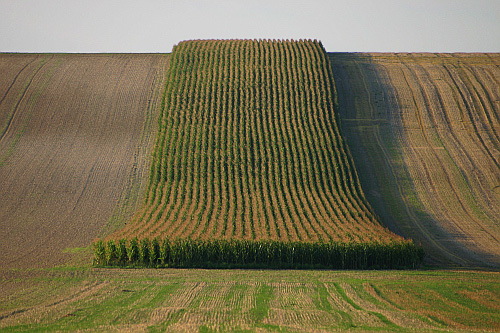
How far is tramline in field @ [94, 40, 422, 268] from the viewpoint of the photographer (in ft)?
77.0

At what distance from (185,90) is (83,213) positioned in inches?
583

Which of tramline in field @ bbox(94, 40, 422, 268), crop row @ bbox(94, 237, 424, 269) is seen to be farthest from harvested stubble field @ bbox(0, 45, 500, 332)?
tramline in field @ bbox(94, 40, 422, 268)

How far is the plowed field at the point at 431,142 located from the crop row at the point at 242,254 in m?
4.08

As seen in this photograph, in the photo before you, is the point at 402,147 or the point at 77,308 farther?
the point at 402,147

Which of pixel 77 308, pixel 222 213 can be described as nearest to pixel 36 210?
pixel 222 213

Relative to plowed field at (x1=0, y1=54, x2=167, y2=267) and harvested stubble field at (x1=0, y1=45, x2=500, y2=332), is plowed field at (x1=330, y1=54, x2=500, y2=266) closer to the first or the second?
harvested stubble field at (x1=0, y1=45, x2=500, y2=332)

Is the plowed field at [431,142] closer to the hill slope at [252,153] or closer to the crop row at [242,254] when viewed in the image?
the hill slope at [252,153]

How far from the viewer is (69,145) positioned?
33.3 meters

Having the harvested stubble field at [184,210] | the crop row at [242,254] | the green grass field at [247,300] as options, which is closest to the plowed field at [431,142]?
the harvested stubble field at [184,210]

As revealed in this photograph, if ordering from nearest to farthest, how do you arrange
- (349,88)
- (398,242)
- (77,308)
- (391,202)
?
(77,308), (398,242), (391,202), (349,88)

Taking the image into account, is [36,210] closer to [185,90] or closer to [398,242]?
[185,90]

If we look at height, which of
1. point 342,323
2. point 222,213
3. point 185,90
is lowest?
point 342,323

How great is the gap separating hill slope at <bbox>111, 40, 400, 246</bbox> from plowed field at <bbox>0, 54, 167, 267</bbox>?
203cm

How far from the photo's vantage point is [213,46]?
143ft
